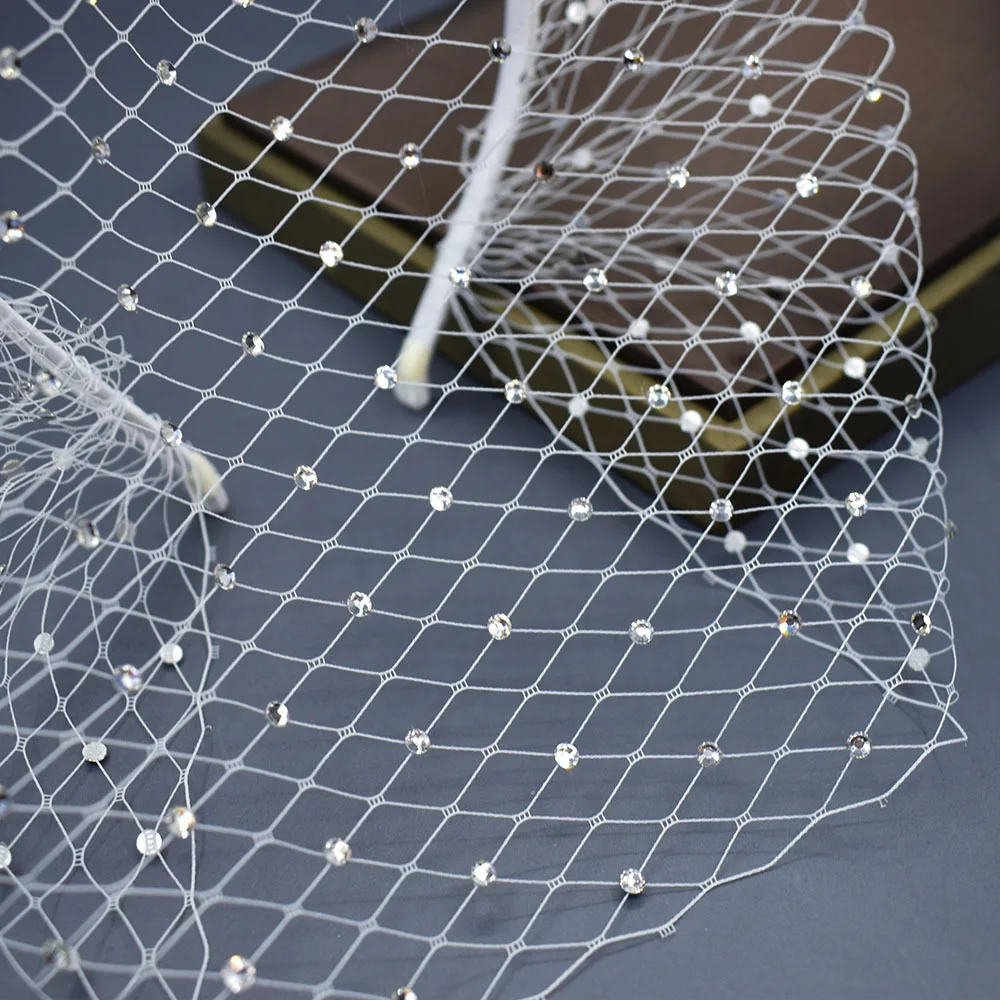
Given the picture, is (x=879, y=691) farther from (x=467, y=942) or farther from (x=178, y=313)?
(x=178, y=313)

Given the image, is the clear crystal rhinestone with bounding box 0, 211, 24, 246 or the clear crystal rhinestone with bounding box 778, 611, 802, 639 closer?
the clear crystal rhinestone with bounding box 0, 211, 24, 246

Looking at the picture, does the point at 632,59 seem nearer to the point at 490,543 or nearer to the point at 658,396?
the point at 658,396

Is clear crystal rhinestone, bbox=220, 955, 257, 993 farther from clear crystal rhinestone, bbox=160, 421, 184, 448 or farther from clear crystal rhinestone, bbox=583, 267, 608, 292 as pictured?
clear crystal rhinestone, bbox=583, 267, 608, 292

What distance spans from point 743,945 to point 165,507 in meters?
0.46

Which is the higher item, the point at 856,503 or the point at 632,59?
the point at 632,59

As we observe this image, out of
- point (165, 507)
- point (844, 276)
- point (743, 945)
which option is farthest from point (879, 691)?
point (165, 507)

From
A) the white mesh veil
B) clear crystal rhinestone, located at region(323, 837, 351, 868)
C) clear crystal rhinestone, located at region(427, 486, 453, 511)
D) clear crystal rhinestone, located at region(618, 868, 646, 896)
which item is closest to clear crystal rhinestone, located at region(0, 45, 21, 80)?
the white mesh veil

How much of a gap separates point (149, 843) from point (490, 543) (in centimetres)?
30

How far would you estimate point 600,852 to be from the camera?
31.7 inches

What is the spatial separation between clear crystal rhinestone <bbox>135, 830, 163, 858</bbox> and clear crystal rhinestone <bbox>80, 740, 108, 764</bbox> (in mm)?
66

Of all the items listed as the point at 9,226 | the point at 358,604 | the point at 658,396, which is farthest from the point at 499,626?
the point at 9,226

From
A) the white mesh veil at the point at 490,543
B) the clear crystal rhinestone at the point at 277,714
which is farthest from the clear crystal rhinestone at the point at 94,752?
the clear crystal rhinestone at the point at 277,714

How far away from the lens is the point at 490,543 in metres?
0.96

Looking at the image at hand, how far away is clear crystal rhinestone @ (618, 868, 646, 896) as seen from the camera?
0.78m
